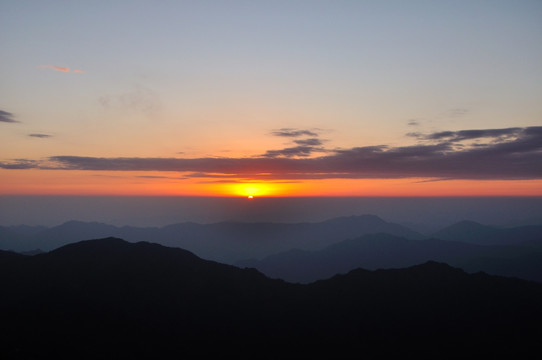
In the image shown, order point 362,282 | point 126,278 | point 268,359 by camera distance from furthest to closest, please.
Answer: point 362,282 < point 126,278 < point 268,359

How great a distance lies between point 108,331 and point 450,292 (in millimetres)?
101744

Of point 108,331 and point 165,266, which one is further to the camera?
point 165,266

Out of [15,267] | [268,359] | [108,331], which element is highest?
[15,267]

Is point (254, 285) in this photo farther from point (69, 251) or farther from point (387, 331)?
point (69, 251)

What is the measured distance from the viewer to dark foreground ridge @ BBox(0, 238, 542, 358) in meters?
95.3

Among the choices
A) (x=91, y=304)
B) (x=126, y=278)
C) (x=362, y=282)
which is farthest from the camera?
(x=362, y=282)

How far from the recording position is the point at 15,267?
412 feet

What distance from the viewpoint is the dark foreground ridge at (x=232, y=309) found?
95.3 metres

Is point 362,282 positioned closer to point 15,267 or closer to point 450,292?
point 450,292

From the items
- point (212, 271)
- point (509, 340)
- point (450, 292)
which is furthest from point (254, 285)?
point (509, 340)

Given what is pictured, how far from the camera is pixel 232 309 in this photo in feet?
379

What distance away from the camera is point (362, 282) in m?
129

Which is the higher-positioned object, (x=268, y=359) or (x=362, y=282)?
(x=362, y=282)

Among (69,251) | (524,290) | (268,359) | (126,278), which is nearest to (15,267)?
(69,251)
